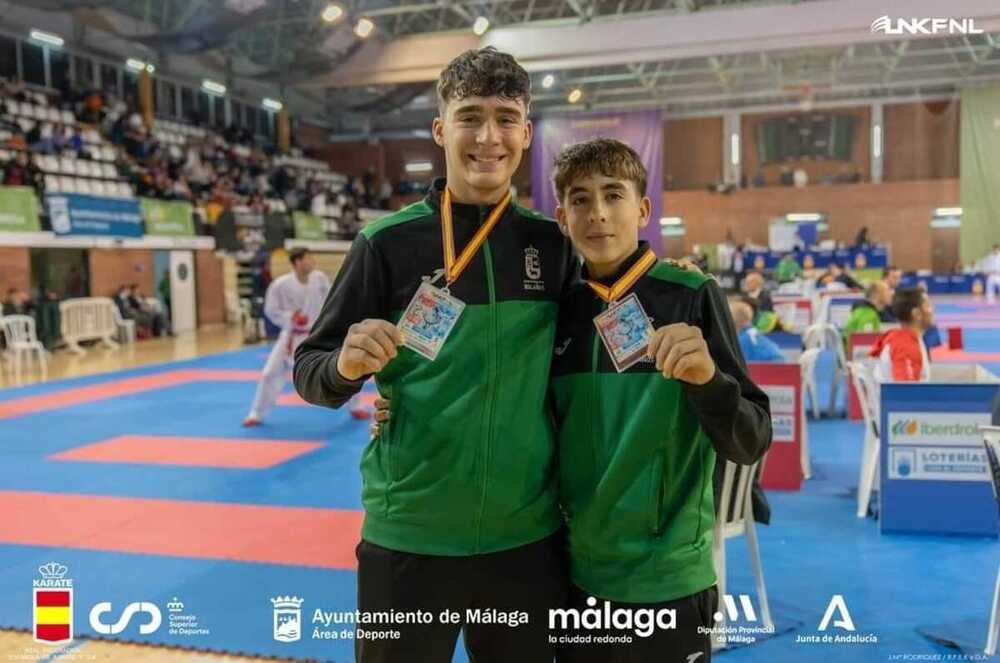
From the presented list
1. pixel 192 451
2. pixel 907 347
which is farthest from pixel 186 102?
pixel 907 347

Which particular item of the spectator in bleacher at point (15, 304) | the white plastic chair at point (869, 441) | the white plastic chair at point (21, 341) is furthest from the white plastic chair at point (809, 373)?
the spectator in bleacher at point (15, 304)

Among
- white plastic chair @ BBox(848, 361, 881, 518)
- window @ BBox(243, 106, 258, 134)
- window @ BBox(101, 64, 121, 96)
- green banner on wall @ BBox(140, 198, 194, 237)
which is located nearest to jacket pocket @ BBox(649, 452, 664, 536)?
white plastic chair @ BBox(848, 361, 881, 518)

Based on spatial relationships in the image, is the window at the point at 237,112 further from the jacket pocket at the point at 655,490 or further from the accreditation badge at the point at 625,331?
the jacket pocket at the point at 655,490

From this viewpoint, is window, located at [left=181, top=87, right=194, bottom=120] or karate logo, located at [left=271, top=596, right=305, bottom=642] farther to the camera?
window, located at [left=181, top=87, right=194, bottom=120]

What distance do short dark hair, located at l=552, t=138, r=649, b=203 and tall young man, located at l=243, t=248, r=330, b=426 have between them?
738 cm

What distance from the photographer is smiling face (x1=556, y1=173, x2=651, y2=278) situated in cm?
196

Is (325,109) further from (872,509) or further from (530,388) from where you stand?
(530,388)

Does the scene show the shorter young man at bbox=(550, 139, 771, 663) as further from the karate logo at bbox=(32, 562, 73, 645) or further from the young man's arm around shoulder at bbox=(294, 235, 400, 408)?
the karate logo at bbox=(32, 562, 73, 645)

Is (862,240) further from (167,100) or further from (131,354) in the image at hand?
(131,354)

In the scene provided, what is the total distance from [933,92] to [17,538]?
34.8 meters

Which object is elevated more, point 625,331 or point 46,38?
point 46,38

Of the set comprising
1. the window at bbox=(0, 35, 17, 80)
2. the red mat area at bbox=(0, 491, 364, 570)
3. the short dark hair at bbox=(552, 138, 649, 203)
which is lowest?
the red mat area at bbox=(0, 491, 364, 570)

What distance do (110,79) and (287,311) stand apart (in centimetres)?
1981

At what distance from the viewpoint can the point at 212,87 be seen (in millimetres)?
27141
